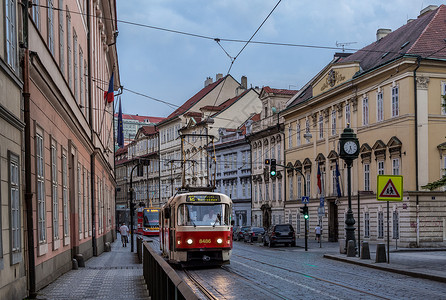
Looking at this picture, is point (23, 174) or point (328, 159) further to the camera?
point (328, 159)

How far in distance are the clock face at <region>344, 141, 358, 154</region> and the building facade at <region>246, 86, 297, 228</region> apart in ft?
104

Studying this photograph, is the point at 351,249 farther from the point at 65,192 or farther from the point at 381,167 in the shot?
the point at 381,167

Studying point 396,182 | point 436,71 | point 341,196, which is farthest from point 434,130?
point 396,182

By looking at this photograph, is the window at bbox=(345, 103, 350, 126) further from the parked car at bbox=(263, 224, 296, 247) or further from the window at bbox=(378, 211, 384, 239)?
the parked car at bbox=(263, 224, 296, 247)

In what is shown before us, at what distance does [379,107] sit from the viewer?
42781mm

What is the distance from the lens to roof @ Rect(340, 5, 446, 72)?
40062 mm

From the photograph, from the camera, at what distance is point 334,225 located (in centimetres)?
5088

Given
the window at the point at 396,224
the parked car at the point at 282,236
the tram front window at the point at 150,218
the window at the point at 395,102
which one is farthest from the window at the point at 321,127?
the tram front window at the point at 150,218

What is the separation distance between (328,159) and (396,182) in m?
28.3

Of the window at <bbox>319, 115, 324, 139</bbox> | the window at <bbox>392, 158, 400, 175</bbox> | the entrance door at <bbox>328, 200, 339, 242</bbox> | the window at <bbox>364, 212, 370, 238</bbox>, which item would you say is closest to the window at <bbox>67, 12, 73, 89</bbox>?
the window at <bbox>392, 158, 400, 175</bbox>

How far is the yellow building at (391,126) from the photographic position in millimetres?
39031

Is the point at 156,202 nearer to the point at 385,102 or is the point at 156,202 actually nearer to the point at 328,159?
the point at 328,159

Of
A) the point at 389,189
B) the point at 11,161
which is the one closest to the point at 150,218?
the point at 389,189

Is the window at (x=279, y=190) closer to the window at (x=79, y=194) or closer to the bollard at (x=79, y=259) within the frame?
the window at (x=79, y=194)
